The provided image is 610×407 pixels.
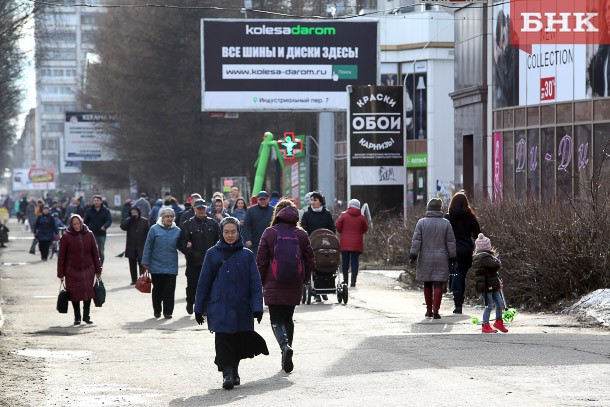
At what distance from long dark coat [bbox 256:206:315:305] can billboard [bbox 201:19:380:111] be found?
27.3 m

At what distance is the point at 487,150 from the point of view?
35344 millimetres

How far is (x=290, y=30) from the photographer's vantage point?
40.4 metres

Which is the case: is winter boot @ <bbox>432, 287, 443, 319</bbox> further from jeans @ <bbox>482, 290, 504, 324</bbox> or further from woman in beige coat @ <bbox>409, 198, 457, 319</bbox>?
jeans @ <bbox>482, 290, 504, 324</bbox>

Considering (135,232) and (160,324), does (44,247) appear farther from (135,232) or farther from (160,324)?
(160,324)

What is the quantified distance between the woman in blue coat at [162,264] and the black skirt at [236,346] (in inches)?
283

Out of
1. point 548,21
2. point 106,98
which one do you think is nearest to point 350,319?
point 548,21

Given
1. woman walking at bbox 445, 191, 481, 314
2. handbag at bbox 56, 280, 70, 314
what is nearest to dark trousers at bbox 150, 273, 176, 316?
handbag at bbox 56, 280, 70, 314

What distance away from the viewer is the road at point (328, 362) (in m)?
10.3

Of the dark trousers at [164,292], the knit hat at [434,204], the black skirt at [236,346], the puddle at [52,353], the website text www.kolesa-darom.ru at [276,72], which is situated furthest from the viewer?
the website text www.kolesa-darom.ru at [276,72]

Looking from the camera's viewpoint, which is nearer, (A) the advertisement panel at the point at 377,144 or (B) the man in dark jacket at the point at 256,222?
(B) the man in dark jacket at the point at 256,222

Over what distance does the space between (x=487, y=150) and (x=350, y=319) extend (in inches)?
735

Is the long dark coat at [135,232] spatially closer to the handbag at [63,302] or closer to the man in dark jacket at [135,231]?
the man in dark jacket at [135,231]

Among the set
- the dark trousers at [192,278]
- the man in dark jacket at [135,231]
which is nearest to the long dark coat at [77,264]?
the dark trousers at [192,278]

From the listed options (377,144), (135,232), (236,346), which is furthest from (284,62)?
(236,346)
